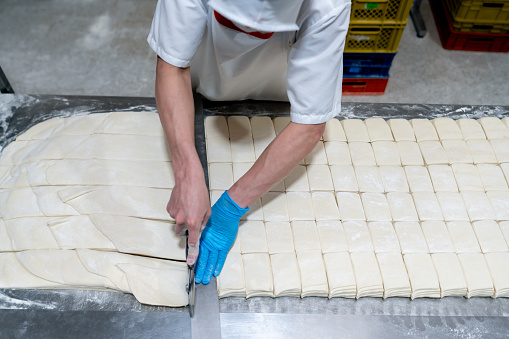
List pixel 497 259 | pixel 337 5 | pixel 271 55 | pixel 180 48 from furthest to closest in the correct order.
→ pixel 271 55 → pixel 497 259 → pixel 180 48 → pixel 337 5

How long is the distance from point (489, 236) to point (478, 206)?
15 cm

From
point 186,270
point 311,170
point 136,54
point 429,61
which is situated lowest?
point 136,54

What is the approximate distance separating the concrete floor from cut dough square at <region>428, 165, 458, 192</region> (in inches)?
65.3

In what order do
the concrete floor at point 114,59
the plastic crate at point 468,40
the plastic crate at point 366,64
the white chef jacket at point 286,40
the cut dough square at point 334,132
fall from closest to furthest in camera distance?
the white chef jacket at point 286,40, the cut dough square at point 334,132, the plastic crate at point 366,64, the concrete floor at point 114,59, the plastic crate at point 468,40

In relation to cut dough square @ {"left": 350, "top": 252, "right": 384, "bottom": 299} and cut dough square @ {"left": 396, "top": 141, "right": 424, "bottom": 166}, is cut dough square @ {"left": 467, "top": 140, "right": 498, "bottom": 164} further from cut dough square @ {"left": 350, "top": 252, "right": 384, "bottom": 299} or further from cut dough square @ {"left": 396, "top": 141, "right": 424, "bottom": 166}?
cut dough square @ {"left": 350, "top": 252, "right": 384, "bottom": 299}

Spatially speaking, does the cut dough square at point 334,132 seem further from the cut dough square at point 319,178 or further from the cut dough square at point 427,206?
the cut dough square at point 427,206

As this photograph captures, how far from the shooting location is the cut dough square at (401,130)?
2178mm

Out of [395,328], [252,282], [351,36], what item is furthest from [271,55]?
[351,36]

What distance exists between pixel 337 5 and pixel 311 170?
80cm

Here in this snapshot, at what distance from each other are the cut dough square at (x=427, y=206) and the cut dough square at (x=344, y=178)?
270 millimetres

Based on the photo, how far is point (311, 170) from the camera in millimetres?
2025

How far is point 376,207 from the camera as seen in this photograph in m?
1.92

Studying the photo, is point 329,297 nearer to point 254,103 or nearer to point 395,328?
point 395,328

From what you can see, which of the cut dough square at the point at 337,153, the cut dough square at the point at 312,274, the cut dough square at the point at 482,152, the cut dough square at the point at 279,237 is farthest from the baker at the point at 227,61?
the cut dough square at the point at 482,152
